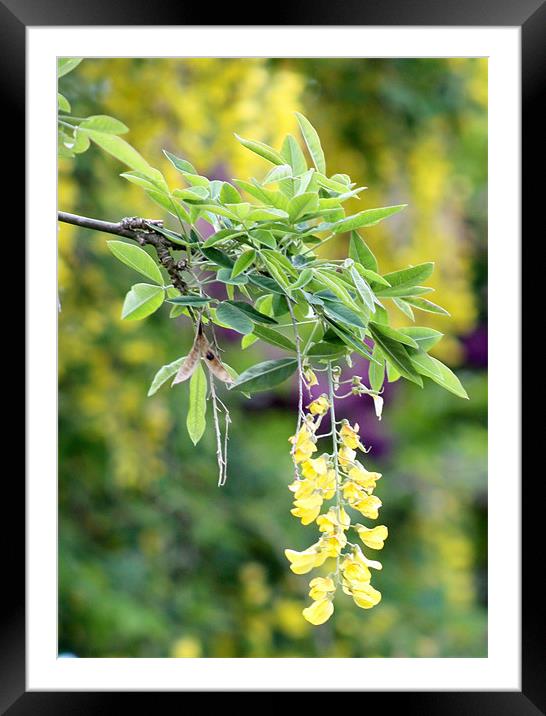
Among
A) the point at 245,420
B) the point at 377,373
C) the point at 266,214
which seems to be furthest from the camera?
the point at 245,420

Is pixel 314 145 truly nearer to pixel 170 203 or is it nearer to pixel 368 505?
pixel 170 203

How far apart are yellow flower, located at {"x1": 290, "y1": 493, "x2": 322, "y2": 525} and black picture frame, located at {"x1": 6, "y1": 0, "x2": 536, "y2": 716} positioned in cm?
20

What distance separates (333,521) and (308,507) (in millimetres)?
21

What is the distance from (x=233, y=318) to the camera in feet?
2.02

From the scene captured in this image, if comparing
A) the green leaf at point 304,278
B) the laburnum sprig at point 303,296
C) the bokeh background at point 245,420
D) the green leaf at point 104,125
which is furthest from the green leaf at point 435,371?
the bokeh background at point 245,420

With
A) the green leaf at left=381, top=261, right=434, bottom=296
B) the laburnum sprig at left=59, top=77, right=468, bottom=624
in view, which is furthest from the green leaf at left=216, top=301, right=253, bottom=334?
the green leaf at left=381, top=261, right=434, bottom=296

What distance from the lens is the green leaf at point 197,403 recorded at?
69cm
